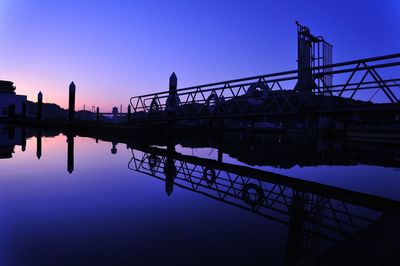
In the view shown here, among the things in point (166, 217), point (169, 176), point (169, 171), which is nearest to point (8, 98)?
point (169, 171)

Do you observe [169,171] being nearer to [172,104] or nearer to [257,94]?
[257,94]

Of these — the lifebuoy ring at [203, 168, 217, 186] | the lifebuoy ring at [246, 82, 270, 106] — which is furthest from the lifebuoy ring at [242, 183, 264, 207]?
the lifebuoy ring at [246, 82, 270, 106]

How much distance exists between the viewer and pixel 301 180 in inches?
318

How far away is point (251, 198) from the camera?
236 inches

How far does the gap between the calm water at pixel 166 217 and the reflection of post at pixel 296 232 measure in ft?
0.04

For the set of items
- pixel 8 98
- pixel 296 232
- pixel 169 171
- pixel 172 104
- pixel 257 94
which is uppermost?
pixel 8 98

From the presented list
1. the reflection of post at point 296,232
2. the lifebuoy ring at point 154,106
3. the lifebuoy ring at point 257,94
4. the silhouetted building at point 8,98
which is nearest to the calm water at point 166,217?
the reflection of post at point 296,232

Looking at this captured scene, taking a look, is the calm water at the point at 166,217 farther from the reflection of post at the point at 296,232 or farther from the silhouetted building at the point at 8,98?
the silhouetted building at the point at 8,98

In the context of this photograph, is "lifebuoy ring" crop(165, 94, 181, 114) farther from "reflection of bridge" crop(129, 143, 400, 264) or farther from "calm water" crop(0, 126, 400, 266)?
"calm water" crop(0, 126, 400, 266)

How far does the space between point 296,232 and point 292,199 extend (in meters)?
1.94

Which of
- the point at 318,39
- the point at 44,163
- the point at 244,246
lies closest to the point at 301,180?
the point at 244,246

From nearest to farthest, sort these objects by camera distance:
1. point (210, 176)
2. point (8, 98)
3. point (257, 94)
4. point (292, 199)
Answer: point (292, 199), point (210, 176), point (257, 94), point (8, 98)

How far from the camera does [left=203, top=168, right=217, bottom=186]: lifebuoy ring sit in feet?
25.1

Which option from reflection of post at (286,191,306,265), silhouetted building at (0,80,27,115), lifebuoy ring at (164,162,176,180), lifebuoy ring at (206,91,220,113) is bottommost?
reflection of post at (286,191,306,265)
